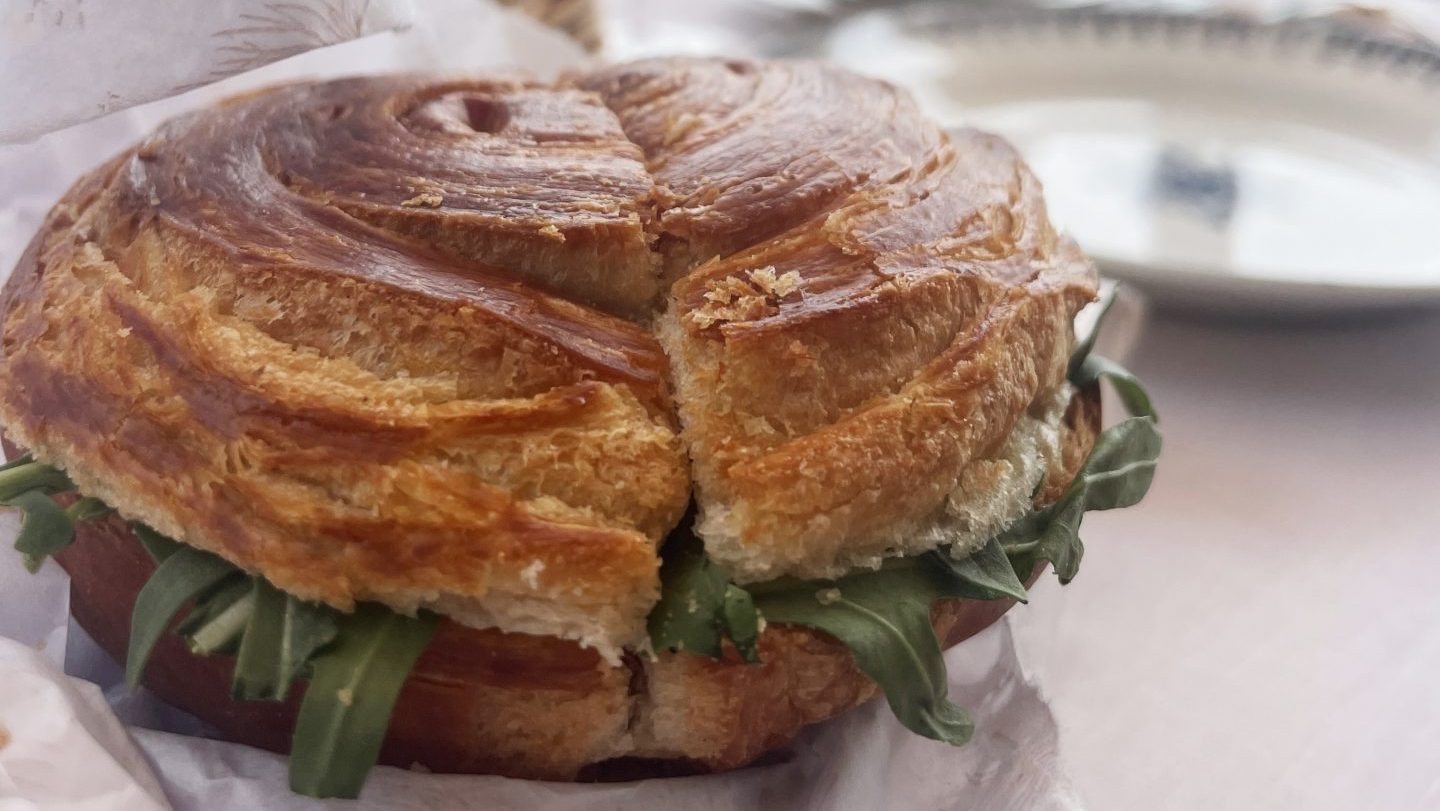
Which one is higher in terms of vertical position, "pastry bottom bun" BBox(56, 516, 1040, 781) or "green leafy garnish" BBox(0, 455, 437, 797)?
"green leafy garnish" BBox(0, 455, 437, 797)

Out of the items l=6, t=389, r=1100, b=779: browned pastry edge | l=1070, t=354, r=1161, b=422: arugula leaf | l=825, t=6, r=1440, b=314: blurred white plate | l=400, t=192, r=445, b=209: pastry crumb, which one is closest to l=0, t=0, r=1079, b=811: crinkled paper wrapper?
l=6, t=389, r=1100, b=779: browned pastry edge

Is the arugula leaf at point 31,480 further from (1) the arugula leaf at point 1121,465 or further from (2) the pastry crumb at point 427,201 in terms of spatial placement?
(1) the arugula leaf at point 1121,465

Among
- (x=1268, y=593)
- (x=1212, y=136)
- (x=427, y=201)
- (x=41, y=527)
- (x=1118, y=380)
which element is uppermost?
(x=427, y=201)

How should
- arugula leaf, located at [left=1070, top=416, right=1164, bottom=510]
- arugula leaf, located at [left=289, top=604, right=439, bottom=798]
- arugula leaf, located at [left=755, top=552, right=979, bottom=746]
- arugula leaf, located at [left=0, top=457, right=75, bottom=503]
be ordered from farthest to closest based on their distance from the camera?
arugula leaf, located at [left=1070, top=416, right=1164, bottom=510] → arugula leaf, located at [left=0, top=457, right=75, bottom=503] → arugula leaf, located at [left=755, top=552, right=979, bottom=746] → arugula leaf, located at [left=289, top=604, right=439, bottom=798]

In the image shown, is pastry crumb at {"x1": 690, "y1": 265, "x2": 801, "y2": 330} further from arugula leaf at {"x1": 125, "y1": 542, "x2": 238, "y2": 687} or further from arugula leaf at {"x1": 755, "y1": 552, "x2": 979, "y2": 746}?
arugula leaf at {"x1": 125, "y1": 542, "x2": 238, "y2": 687}

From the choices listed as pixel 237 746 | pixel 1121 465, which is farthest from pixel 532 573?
pixel 1121 465

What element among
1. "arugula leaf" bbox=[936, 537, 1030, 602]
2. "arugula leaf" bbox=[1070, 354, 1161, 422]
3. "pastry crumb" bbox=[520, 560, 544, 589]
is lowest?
"arugula leaf" bbox=[1070, 354, 1161, 422]

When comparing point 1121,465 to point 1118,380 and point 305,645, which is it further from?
point 305,645

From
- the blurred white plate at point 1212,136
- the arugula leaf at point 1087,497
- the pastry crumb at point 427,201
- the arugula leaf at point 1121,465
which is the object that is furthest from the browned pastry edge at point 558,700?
the blurred white plate at point 1212,136
